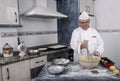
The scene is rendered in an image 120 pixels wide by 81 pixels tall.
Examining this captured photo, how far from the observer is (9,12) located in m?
2.21

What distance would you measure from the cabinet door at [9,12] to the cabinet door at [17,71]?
2.27 feet

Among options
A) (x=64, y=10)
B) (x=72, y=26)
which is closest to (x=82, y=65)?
(x=72, y=26)

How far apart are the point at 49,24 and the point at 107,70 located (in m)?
2.31

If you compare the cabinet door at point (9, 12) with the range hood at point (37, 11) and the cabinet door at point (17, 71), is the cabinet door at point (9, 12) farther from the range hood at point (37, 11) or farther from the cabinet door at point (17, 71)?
the cabinet door at point (17, 71)

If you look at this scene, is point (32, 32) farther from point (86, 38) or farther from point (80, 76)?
point (80, 76)

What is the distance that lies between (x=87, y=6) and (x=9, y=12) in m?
2.13

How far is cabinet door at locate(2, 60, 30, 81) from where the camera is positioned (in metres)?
1.68

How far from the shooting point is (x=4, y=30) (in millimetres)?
2234

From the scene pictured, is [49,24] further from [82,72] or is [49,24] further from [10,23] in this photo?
[82,72]

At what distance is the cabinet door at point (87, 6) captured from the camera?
3.48m

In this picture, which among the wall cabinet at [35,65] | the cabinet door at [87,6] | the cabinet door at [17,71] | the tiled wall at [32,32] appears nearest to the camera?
the cabinet door at [17,71]

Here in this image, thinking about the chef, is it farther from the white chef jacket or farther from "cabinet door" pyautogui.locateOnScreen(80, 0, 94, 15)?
"cabinet door" pyautogui.locateOnScreen(80, 0, 94, 15)

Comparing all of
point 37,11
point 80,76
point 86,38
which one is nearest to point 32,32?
point 37,11

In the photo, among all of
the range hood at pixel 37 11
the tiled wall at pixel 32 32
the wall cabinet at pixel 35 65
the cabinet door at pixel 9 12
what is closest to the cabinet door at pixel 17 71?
the wall cabinet at pixel 35 65
